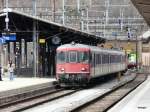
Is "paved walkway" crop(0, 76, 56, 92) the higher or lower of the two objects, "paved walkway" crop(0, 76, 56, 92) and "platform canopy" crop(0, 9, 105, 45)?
the lower

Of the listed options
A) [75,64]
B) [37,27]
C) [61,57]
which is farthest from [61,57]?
[37,27]

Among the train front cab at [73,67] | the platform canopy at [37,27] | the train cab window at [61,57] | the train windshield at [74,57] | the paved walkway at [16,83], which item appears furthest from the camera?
the platform canopy at [37,27]

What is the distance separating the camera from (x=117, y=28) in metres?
78.0

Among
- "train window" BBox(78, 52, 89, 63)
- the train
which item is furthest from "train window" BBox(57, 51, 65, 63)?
"train window" BBox(78, 52, 89, 63)

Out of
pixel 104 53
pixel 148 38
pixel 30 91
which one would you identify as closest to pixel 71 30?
pixel 104 53

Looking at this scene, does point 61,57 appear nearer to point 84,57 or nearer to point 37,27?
point 84,57

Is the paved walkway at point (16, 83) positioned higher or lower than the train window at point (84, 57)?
lower

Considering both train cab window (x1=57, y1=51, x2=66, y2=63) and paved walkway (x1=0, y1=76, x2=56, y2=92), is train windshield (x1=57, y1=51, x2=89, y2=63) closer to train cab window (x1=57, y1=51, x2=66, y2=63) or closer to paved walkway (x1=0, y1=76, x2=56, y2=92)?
train cab window (x1=57, y1=51, x2=66, y2=63)

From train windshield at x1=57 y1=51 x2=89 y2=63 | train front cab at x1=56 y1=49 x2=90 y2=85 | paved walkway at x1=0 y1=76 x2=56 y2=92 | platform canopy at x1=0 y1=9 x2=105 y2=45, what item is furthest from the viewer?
platform canopy at x1=0 y1=9 x2=105 y2=45

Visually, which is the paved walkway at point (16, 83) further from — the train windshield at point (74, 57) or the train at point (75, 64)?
the train windshield at point (74, 57)

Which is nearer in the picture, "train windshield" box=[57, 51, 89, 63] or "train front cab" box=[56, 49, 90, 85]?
"train front cab" box=[56, 49, 90, 85]

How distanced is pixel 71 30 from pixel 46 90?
410 inches

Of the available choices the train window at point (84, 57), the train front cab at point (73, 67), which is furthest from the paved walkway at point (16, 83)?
the train window at point (84, 57)

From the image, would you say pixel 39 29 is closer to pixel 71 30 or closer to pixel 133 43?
pixel 71 30
